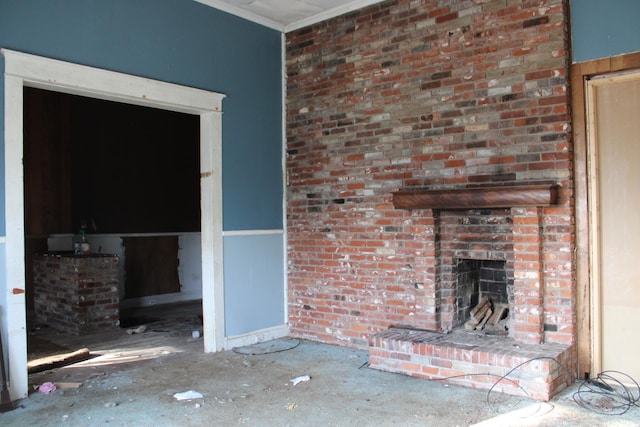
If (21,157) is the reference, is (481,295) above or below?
below

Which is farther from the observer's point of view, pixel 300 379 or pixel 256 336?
pixel 256 336

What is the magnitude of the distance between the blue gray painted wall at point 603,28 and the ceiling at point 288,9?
5.73ft

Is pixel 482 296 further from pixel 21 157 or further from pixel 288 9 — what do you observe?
pixel 21 157

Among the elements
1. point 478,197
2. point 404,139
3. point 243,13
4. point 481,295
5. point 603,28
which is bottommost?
point 481,295

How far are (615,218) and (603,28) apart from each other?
1372 mm

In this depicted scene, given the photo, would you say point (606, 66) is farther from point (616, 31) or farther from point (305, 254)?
point (305, 254)

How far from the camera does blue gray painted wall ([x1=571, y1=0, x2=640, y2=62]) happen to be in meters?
3.61

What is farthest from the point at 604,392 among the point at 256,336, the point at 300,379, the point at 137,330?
the point at 137,330

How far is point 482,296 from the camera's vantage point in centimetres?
456

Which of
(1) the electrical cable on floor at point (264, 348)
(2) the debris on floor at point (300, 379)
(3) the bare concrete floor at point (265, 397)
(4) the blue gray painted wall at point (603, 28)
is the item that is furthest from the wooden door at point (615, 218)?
(1) the electrical cable on floor at point (264, 348)

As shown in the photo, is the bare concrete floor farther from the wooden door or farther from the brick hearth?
the wooden door

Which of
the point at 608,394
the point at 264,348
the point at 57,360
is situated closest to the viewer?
the point at 608,394

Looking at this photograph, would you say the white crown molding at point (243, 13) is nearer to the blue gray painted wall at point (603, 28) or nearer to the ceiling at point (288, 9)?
the ceiling at point (288, 9)

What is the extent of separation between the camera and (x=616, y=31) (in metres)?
3.68
